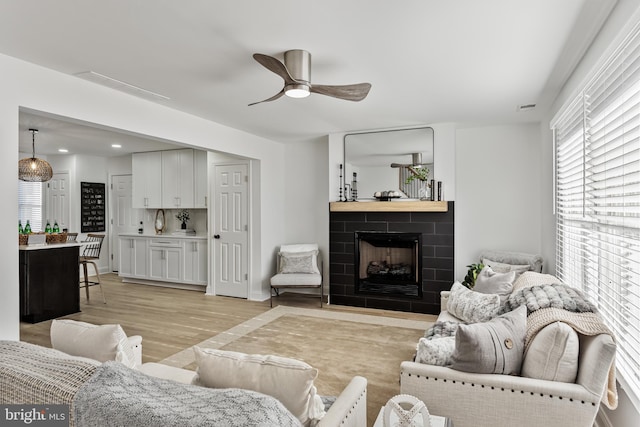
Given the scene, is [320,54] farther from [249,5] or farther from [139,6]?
[139,6]

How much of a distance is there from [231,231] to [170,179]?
1728 millimetres

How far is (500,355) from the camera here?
6.11 ft

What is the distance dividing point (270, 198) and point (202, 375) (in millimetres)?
4571

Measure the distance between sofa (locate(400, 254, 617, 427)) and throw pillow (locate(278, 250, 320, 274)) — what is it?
3.55 m

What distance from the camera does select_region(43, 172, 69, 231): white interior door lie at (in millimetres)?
7348

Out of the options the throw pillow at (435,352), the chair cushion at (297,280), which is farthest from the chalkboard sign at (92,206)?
the throw pillow at (435,352)

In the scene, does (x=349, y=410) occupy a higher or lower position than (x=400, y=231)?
lower

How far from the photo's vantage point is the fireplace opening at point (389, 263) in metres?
5.04

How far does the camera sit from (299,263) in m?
5.49

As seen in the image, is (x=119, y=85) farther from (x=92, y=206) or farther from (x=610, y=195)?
(x=92, y=206)

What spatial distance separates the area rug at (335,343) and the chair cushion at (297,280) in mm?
Answer: 356

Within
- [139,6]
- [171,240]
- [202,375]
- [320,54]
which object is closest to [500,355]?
[202,375]

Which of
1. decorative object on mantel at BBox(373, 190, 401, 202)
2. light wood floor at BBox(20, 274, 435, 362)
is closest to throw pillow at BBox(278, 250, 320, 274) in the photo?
light wood floor at BBox(20, 274, 435, 362)

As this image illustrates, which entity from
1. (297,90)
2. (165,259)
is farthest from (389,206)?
(165,259)
